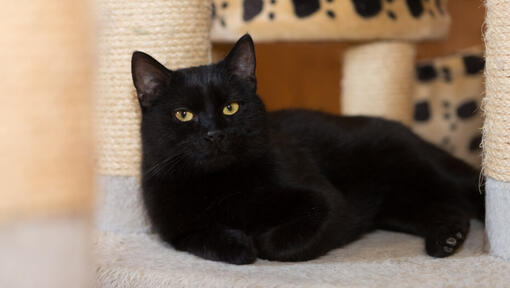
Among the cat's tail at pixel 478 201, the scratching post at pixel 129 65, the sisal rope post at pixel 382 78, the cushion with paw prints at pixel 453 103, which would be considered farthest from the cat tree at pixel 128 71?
the cushion with paw prints at pixel 453 103

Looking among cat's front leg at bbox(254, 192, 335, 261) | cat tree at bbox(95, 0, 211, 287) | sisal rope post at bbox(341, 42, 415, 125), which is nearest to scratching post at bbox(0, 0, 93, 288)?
cat's front leg at bbox(254, 192, 335, 261)

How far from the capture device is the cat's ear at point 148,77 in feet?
3.89

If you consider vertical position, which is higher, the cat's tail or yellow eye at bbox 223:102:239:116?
yellow eye at bbox 223:102:239:116

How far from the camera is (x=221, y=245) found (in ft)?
3.64

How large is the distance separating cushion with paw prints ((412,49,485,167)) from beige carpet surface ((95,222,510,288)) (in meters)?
1.00

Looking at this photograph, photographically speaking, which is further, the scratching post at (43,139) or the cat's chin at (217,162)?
the cat's chin at (217,162)

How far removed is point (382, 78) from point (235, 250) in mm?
1037

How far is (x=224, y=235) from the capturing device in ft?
3.71

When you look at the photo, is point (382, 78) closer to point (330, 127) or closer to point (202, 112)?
point (330, 127)

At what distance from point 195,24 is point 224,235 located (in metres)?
0.58

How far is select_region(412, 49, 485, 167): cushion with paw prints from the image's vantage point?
7.16 ft

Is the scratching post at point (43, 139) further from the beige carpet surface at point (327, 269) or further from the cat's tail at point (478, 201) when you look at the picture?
the cat's tail at point (478, 201)

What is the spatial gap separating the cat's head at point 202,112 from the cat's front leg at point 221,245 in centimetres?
14

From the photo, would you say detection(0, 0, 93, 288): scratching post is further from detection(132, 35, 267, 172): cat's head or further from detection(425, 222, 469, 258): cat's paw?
detection(425, 222, 469, 258): cat's paw
